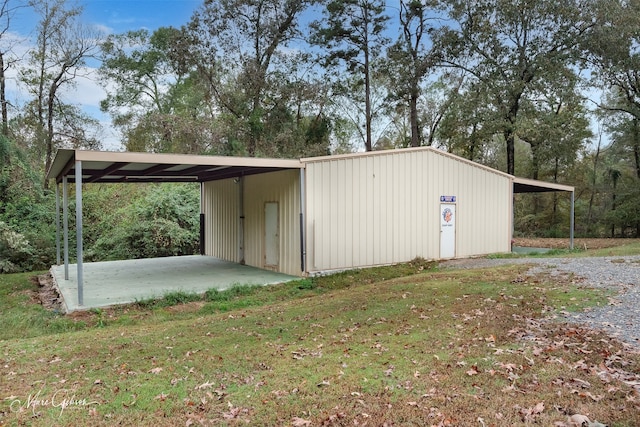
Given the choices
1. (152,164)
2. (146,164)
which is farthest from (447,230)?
(146,164)

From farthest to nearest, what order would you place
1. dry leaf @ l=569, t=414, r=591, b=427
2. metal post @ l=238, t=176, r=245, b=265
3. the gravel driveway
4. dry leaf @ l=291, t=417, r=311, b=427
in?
metal post @ l=238, t=176, r=245, b=265
the gravel driveway
dry leaf @ l=291, t=417, r=311, b=427
dry leaf @ l=569, t=414, r=591, b=427

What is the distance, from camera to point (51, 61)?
673 inches

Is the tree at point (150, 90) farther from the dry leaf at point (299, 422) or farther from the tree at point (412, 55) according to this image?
the dry leaf at point (299, 422)

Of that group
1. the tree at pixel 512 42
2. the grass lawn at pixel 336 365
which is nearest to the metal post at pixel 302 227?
the grass lawn at pixel 336 365

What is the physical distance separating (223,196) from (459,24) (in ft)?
50.9

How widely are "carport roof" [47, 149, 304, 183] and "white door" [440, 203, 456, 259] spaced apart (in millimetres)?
4532

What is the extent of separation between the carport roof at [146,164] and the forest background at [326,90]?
3.92 meters

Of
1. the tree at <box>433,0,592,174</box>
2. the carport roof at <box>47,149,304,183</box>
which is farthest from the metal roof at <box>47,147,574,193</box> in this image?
the tree at <box>433,0,592,174</box>

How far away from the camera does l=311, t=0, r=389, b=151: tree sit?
22.3 meters

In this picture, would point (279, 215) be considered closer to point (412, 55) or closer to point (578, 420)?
point (578, 420)

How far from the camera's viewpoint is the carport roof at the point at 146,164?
6.91 m

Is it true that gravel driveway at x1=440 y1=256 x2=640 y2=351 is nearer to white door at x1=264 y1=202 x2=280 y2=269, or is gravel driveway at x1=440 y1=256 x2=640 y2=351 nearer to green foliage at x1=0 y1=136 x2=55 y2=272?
white door at x1=264 y1=202 x2=280 y2=269

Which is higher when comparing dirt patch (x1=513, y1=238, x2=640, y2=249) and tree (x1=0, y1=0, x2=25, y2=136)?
tree (x1=0, y1=0, x2=25, y2=136)

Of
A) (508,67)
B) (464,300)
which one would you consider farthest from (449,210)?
(508,67)
